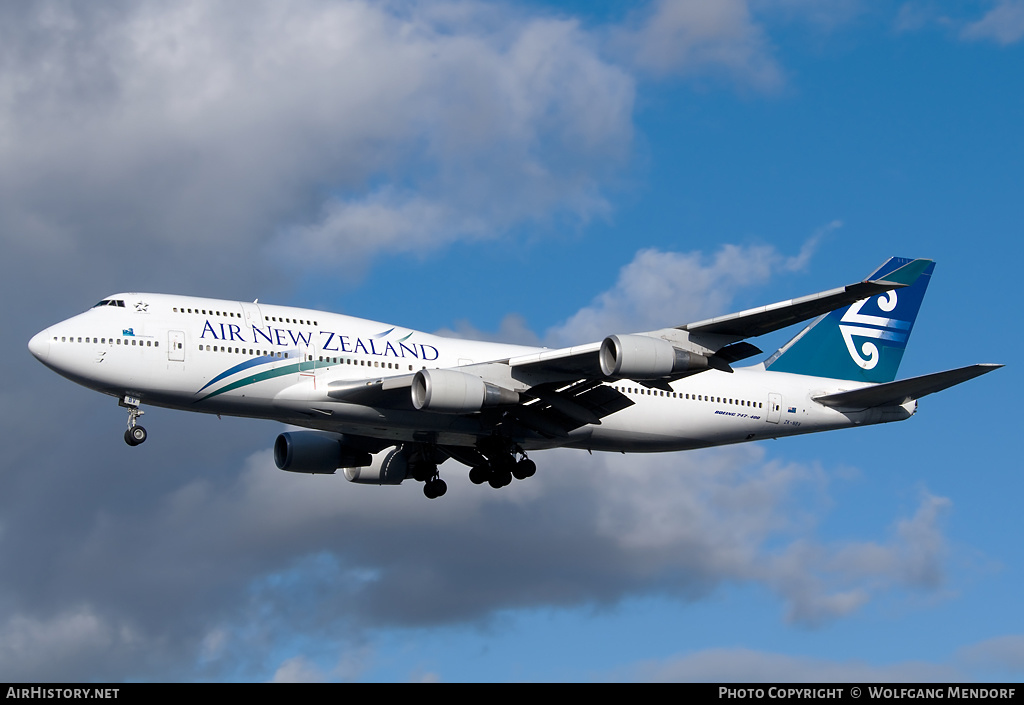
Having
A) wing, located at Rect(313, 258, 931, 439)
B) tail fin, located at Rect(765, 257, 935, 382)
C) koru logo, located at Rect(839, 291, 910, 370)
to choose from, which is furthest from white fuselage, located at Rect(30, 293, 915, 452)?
koru logo, located at Rect(839, 291, 910, 370)

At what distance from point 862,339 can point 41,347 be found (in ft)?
90.8

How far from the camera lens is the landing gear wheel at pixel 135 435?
32250 mm

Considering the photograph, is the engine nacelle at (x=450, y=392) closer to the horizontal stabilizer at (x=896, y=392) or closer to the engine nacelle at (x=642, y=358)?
the engine nacelle at (x=642, y=358)

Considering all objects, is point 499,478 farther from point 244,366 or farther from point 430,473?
point 244,366

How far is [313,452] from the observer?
3925 centimetres

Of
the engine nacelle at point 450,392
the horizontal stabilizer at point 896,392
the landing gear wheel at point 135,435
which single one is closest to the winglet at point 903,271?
the horizontal stabilizer at point 896,392

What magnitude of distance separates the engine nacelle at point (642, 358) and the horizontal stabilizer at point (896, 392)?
8188mm

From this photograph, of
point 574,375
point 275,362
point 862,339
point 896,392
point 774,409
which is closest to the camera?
point 275,362

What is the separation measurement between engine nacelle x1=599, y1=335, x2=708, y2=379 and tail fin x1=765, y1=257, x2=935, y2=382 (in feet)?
36.7

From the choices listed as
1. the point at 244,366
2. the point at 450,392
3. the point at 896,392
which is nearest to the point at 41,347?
the point at 244,366

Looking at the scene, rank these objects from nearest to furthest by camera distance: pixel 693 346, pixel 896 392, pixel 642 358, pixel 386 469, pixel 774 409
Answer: pixel 642 358
pixel 693 346
pixel 896 392
pixel 774 409
pixel 386 469

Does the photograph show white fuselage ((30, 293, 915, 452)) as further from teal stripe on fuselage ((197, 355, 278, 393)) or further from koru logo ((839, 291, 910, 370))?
koru logo ((839, 291, 910, 370))
